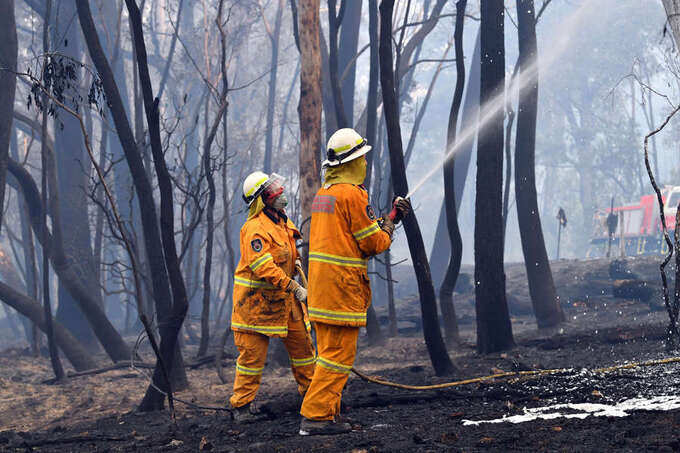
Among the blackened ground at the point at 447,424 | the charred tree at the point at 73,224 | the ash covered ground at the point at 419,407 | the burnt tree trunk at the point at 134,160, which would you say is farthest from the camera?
the charred tree at the point at 73,224

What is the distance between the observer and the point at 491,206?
8.06 metres

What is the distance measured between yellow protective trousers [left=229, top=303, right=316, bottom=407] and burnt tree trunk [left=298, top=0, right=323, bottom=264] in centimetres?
383

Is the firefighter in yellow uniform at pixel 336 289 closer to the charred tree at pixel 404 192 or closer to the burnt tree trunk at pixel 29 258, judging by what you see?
the charred tree at pixel 404 192

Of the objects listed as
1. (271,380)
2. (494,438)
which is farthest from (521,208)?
(494,438)

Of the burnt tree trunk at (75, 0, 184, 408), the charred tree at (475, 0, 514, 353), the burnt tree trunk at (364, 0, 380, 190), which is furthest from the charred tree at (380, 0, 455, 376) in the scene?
the burnt tree trunk at (364, 0, 380, 190)

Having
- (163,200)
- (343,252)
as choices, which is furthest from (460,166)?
(343,252)

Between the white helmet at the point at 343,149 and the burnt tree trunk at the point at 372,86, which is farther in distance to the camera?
the burnt tree trunk at the point at 372,86

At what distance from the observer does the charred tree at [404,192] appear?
681cm

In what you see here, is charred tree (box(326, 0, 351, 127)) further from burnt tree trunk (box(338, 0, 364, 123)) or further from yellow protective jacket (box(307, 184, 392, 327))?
yellow protective jacket (box(307, 184, 392, 327))

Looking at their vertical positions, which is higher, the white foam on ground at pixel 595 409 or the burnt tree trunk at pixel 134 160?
the burnt tree trunk at pixel 134 160

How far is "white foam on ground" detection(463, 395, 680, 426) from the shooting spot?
4609mm

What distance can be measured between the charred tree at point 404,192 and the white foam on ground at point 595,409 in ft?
6.65

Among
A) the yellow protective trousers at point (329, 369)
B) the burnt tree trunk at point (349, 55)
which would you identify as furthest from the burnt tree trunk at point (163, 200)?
the burnt tree trunk at point (349, 55)

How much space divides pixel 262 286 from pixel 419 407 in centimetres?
157
